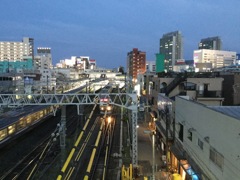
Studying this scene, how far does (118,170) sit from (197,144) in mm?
8342

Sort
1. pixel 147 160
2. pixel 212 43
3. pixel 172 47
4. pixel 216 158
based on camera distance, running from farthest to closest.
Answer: pixel 212 43
pixel 172 47
pixel 147 160
pixel 216 158

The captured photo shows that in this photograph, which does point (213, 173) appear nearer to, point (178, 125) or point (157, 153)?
point (178, 125)

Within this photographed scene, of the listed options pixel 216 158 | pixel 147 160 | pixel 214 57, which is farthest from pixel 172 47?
pixel 216 158

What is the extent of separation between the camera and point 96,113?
1921 inches

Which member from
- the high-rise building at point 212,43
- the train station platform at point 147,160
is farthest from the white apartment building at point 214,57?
the train station platform at point 147,160

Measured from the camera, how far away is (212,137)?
12016mm

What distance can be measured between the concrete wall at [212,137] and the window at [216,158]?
14 centimetres

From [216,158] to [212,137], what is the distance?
0.94 metres

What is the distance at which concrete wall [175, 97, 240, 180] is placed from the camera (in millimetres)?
9625

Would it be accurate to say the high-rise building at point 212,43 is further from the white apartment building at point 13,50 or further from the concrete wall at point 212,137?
the concrete wall at point 212,137

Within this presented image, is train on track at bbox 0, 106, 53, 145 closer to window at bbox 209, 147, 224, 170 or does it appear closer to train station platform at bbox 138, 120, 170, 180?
train station platform at bbox 138, 120, 170, 180

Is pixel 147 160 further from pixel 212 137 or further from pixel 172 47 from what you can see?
pixel 172 47

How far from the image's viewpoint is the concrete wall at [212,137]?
31.6 ft

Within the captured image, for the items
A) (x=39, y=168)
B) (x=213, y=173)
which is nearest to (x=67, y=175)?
(x=39, y=168)
